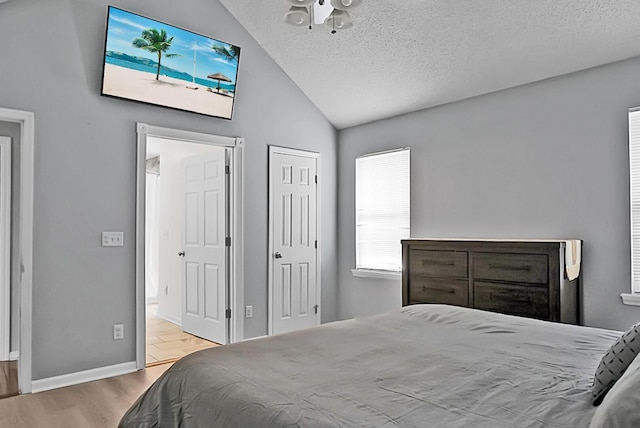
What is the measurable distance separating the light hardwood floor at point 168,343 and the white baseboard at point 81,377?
0.24 m

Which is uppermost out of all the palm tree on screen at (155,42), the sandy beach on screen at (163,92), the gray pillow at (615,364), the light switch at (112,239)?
the palm tree on screen at (155,42)

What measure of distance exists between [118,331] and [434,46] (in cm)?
Result: 346

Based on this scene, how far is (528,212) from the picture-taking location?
12.5ft

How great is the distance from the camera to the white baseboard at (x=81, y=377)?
3252mm

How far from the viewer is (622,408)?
3.20ft

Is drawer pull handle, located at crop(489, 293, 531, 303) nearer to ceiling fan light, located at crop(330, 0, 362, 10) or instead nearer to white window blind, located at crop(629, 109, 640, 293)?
white window blind, located at crop(629, 109, 640, 293)

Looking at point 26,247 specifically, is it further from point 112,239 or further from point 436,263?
point 436,263

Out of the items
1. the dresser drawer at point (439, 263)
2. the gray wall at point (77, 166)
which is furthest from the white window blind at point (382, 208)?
the gray wall at point (77, 166)

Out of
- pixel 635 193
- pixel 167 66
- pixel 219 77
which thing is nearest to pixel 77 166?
pixel 167 66

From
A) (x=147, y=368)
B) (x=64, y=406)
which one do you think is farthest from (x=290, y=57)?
(x=64, y=406)

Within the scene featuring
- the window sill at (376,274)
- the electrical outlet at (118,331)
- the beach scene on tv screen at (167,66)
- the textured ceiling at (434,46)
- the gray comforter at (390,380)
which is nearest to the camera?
the gray comforter at (390,380)

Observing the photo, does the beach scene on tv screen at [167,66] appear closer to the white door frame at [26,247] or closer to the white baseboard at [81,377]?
the white door frame at [26,247]

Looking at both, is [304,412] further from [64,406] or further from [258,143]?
[258,143]

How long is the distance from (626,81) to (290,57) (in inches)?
113
